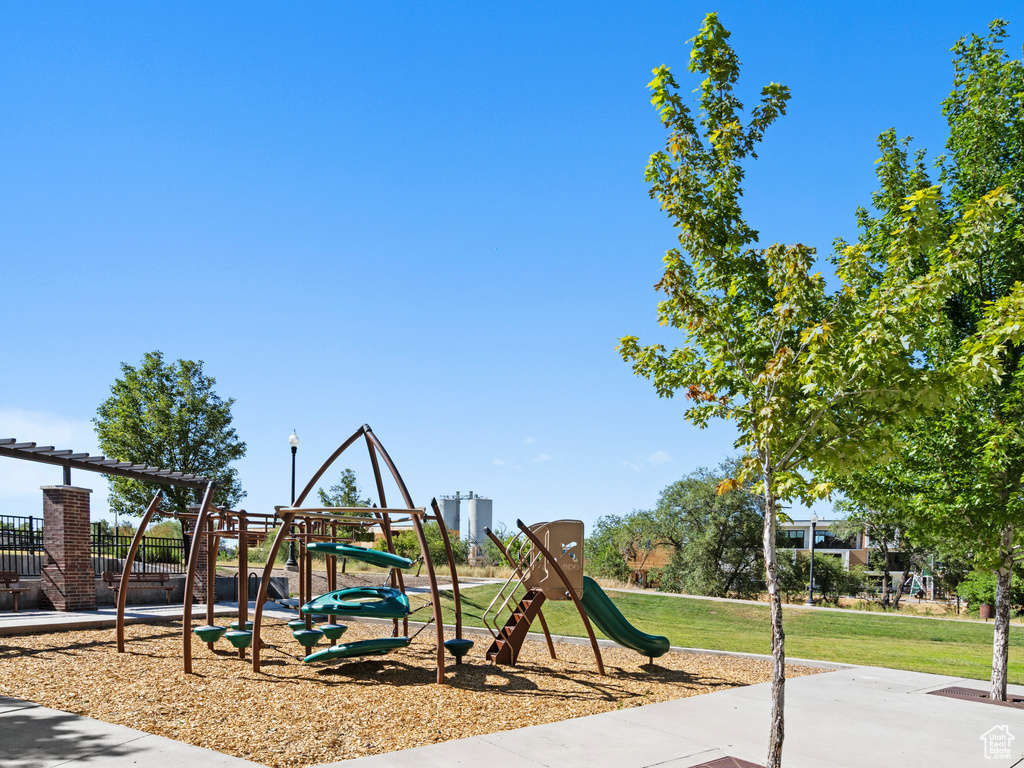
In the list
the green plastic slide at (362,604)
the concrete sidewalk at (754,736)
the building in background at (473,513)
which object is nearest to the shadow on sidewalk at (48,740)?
the concrete sidewalk at (754,736)

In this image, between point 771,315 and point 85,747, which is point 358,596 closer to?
point 85,747

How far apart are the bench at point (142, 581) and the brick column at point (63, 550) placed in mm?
1161

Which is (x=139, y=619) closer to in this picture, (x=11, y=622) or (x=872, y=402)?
(x=11, y=622)

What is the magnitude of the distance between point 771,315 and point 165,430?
29.5 metres

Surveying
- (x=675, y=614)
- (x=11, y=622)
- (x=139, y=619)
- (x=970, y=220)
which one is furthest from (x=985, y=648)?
(x=11, y=622)

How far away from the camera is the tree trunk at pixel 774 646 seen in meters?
5.99

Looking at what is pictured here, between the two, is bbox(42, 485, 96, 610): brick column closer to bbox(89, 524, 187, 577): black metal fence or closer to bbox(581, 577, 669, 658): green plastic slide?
bbox(89, 524, 187, 577): black metal fence

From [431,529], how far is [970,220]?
125 ft

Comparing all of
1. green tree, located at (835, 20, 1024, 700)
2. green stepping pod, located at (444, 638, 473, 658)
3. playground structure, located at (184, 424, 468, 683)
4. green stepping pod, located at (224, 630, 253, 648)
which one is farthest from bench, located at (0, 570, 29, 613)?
green tree, located at (835, 20, 1024, 700)

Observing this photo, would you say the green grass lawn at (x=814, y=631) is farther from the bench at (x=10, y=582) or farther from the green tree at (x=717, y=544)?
the bench at (x=10, y=582)

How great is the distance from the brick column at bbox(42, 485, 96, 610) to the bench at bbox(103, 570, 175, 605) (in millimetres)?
1161

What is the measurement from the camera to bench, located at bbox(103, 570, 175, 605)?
18.9m

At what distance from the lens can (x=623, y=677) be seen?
11.3 metres

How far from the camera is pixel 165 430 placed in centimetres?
3100
